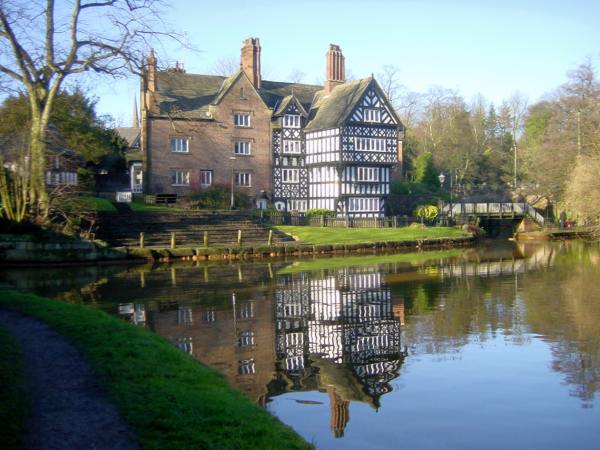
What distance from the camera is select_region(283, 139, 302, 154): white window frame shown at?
2213 inches

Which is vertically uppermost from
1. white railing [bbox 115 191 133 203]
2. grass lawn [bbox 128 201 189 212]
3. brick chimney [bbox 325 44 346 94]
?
brick chimney [bbox 325 44 346 94]

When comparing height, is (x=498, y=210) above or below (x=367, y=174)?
below

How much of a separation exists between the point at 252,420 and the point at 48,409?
92.4 inches

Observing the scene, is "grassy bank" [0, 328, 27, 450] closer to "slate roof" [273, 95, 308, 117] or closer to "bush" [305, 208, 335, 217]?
"bush" [305, 208, 335, 217]

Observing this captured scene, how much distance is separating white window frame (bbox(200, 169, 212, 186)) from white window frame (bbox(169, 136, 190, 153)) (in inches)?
86.7

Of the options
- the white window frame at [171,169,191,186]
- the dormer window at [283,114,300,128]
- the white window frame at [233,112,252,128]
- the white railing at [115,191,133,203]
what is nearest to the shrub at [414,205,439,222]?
the dormer window at [283,114,300,128]

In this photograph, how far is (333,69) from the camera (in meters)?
57.9

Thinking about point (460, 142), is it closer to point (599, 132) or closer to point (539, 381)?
point (599, 132)

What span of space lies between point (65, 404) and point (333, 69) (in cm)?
5323

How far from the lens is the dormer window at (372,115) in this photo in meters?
52.9

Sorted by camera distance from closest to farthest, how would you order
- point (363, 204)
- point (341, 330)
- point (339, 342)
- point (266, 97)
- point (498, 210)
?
point (339, 342) → point (341, 330) → point (363, 204) → point (498, 210) → point (266, 97)

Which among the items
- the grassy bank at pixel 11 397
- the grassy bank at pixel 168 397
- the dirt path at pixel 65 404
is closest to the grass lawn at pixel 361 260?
the grassy bank at pixel 168 397

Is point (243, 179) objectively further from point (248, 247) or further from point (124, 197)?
point (248, 247)

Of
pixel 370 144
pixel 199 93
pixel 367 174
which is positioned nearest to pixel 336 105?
pixel 370 144
